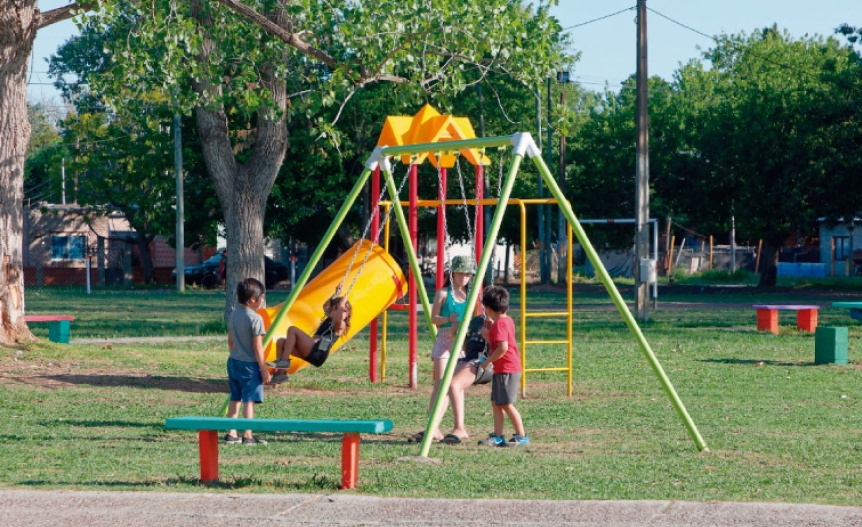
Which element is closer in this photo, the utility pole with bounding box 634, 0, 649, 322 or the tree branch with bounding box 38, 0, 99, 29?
the tree branch with bounding box 38, 0, 99, 29

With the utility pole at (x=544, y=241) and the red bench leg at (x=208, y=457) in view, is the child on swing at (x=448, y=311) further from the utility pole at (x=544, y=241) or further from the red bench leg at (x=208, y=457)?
the utility pole at (x=544, y=241)

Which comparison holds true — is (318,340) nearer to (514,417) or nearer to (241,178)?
(514,417)

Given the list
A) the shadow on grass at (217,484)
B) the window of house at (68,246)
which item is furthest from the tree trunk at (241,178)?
the window of house at (68,246)

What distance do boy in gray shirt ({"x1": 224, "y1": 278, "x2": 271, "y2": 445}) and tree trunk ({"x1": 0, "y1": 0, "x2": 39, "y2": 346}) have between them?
7635 mm

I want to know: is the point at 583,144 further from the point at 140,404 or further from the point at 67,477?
the point at 67,477

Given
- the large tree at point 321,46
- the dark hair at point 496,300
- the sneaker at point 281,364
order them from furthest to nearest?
the large tree at point 321,46
the sneaker at point 281,364
the dark hair at point 496,300

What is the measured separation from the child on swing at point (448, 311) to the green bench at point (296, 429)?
2465mm

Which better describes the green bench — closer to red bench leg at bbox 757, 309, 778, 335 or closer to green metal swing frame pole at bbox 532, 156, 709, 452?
green metal swing frame pole at bbox 532, 156, 709, 452

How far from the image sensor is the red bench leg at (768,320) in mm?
23266

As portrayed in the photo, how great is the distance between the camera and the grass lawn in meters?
7.80

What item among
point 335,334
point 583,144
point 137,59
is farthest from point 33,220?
point 335,334

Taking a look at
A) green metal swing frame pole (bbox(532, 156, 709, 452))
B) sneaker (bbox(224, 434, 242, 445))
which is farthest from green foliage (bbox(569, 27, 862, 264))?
sneaker (bbox(224, 434, 242, 445))

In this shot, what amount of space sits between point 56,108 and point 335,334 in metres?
81.1

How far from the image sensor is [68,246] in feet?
193
